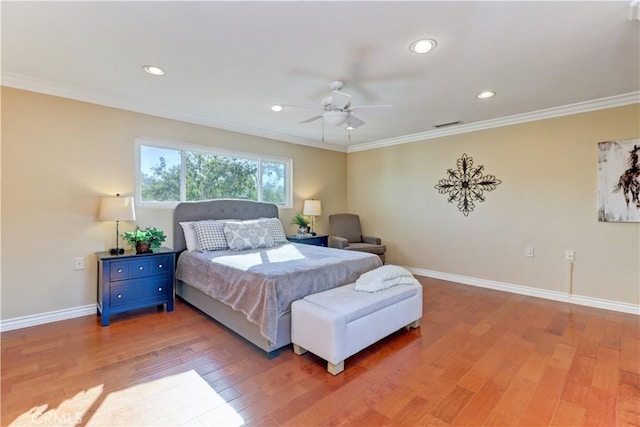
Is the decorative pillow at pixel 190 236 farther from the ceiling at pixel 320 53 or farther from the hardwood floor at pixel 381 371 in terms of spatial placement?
the ceiling at pixel 320 53

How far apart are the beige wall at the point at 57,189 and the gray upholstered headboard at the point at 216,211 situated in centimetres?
23

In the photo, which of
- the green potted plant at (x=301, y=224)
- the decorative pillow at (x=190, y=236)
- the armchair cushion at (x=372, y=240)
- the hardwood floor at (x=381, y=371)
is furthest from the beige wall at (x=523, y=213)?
the decorative pillow at (x=190, y=236)

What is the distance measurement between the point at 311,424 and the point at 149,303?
2469 millimetres

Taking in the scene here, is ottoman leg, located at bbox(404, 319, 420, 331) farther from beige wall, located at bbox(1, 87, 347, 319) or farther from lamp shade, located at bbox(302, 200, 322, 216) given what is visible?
beige wall, located at bbox(1, 87, 347, 319)

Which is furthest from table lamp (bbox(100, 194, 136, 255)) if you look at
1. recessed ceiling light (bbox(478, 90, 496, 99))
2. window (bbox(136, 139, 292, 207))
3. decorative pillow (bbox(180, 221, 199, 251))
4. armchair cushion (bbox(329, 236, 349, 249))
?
recessed ceiling light (bbox(478, 90, 496, 99))

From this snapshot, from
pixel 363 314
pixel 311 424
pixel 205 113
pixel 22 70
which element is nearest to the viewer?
pixel 311 424

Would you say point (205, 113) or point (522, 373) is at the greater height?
point (205, 113)

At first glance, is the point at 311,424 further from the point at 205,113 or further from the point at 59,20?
the point at 205,113

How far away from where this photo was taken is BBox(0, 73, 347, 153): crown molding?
2977 millimetres

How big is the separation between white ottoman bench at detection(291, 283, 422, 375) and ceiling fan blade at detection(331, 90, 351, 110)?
172 centimetres

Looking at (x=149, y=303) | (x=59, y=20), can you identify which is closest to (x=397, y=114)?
(x=59, y=20)

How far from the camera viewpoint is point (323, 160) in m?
5.99

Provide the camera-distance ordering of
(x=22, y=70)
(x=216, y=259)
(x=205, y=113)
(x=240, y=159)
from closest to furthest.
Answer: (x=22, y=70)
(x=216, y=259)
(x=205, y=113)
(x=240, y=159)

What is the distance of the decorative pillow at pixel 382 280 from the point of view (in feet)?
9.13
